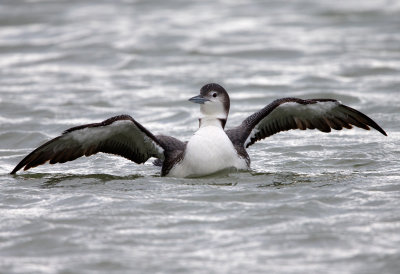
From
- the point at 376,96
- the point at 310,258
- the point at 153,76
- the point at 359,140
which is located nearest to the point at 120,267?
the point at 310,258

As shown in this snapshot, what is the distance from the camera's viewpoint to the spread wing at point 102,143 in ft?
26.9

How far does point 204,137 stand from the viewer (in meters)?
8.27

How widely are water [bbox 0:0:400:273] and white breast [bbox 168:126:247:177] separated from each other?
143 millimetres

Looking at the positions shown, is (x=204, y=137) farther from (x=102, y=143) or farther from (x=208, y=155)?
(x=102, y=143)

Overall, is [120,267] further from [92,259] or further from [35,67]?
[35,67]

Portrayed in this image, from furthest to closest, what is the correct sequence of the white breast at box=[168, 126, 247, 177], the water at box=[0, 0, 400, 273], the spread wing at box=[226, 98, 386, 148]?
the spread wing at box=[226, 98, 386, 148]
the white breast at box=[168, 126, 247, 177]
the water at box=[0, 0, 400, 273]

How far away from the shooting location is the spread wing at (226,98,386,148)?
880 centimetres

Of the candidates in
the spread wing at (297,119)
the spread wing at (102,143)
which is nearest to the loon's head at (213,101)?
the spread wing at (297,119)

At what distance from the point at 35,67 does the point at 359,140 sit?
7557 mm

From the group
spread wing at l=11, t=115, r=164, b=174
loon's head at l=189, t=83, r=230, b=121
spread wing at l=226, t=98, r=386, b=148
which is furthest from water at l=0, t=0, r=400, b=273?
loon's head at l=189, t=83, r=230, b=121

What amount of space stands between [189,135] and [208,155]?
123 inches

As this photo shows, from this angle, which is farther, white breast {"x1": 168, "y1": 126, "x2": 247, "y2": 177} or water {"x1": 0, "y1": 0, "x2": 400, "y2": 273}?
white breast {"x1": 168, "y1": 126, "x2": 247, "y2": 177}

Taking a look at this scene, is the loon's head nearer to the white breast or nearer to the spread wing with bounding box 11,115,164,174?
the white breast

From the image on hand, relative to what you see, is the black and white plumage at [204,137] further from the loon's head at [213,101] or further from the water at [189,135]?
the water at [189,135]
